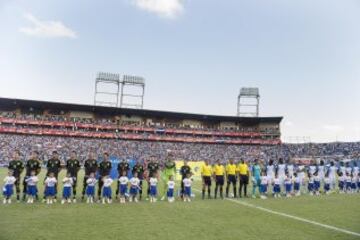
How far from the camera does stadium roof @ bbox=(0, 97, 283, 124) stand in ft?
218

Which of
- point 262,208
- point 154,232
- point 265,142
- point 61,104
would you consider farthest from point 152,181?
point 265,142

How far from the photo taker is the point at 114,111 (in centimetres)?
7319

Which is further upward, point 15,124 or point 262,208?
point 15,124

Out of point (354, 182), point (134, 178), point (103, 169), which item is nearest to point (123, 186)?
point (134, 178)

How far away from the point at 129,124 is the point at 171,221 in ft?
205

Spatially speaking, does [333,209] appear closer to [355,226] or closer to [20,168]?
[355,226]

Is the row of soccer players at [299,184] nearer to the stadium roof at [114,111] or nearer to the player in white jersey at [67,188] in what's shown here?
the player in white jersey at [67,188]

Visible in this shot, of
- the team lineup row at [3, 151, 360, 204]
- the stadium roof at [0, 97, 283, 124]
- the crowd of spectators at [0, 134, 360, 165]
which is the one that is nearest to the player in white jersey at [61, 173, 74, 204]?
the team lineup row at [3, 151, 360, 204]

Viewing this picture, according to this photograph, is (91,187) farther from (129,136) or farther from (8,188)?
(129,136)

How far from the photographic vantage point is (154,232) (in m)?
10.2

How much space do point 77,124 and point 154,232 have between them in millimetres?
62147

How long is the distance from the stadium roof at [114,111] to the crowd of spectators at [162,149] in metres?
6.52

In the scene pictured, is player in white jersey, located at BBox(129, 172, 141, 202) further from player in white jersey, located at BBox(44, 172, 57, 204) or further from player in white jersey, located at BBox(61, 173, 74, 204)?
player in white jersey, located at BBox(44, 172, 57, 204)

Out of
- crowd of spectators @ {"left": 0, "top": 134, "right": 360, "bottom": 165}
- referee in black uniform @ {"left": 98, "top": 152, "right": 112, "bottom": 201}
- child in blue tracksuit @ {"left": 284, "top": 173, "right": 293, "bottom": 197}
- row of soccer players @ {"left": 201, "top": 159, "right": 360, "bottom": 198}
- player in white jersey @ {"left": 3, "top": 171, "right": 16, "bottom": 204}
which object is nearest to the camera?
player in white jersey @ {"left": 3, "top": 171, "right": 16, "bottom": 204}
